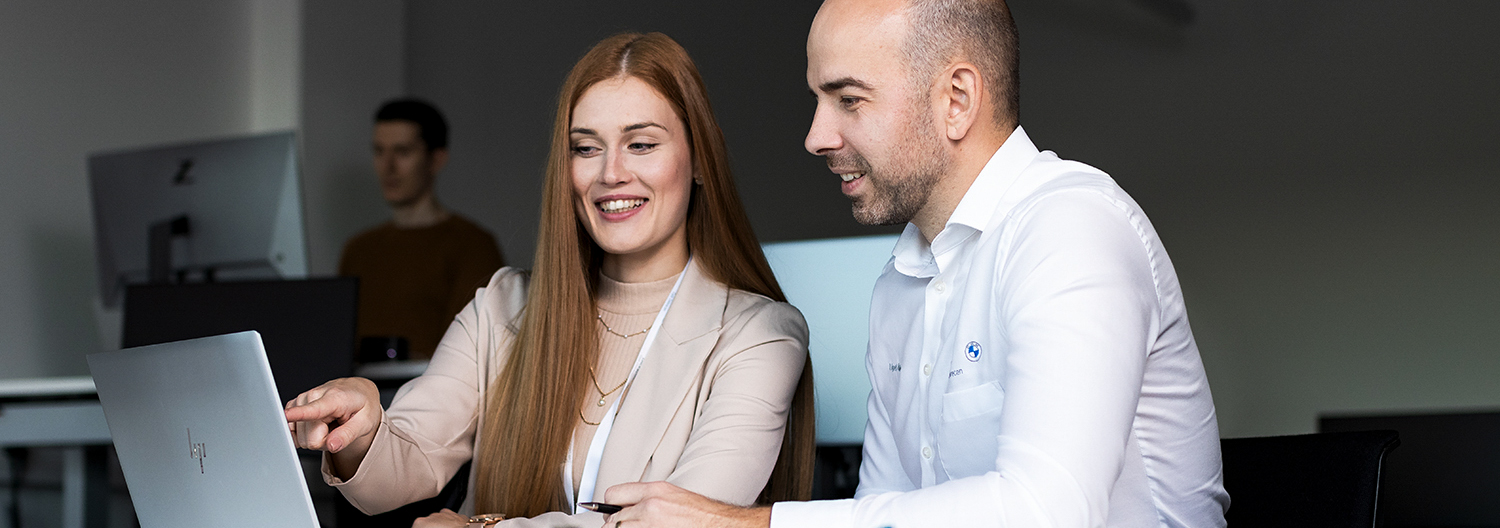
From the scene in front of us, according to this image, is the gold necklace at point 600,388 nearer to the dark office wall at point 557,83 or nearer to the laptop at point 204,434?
the laptop at point 204,434

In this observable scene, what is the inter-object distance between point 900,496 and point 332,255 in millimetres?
4534

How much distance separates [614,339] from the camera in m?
1.75

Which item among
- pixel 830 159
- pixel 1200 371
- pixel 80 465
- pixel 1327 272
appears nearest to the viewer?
pixel 1200 371

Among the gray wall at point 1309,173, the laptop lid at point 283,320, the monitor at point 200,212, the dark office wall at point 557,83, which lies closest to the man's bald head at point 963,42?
the laptop lid at point 283,320

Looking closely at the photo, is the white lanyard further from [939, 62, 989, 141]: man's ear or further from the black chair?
the black chair

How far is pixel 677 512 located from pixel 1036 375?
Answer: 33cm

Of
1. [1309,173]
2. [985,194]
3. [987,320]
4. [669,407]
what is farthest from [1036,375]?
[1309,173]

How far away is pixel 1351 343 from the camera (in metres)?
4.84

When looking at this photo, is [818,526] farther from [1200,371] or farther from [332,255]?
[332,255]

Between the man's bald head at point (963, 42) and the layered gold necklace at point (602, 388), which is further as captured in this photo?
the layered gold necklace at point (602, 388)

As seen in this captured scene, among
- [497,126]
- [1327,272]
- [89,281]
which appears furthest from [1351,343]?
[89,281]

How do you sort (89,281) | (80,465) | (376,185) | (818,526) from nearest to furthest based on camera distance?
(818,526), (80,465), (89,281), (376,185)

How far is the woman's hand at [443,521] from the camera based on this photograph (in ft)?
4.98

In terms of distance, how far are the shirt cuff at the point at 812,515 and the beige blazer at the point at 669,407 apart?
0.38m
